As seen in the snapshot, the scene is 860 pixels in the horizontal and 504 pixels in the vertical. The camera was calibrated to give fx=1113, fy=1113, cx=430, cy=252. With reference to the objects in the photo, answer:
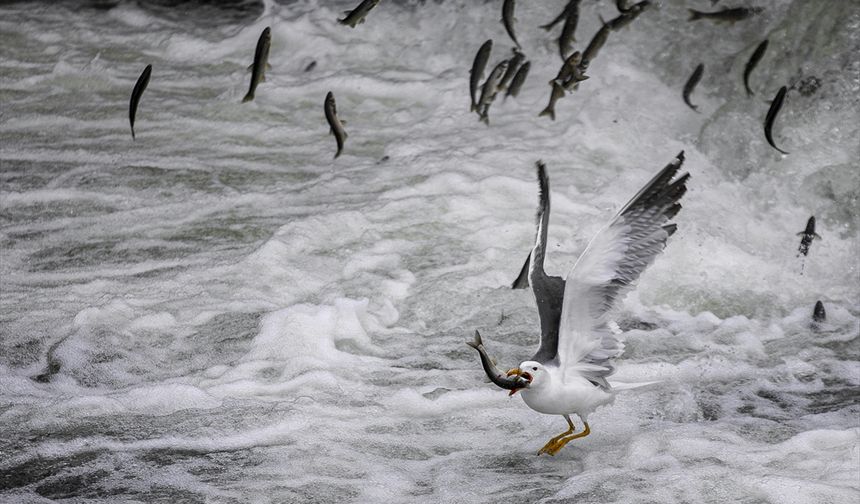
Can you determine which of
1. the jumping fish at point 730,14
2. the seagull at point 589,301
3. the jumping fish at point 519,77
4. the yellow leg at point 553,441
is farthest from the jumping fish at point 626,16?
the yellow leg at point 553,441

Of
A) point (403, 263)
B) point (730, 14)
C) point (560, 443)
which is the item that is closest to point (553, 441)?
point (560, 443)

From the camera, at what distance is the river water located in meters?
4.52

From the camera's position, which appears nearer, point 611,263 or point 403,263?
point 611,263

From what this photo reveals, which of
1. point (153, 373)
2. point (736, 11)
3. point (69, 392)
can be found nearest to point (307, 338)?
point (153, 373)

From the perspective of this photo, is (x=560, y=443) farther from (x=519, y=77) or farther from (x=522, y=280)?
(x=519, y=77)

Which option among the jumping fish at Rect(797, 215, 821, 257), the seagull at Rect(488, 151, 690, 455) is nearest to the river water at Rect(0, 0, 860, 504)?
the jumping fish at Rect(797, 215, 821, 257)

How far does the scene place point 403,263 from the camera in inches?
265

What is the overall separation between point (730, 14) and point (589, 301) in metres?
5.67

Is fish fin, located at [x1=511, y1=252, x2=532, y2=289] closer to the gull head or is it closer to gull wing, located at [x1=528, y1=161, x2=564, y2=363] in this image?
gull wing, located at [x1=528, y1=161, x2=564, y2=363]

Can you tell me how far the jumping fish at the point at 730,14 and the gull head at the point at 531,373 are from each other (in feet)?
18.7

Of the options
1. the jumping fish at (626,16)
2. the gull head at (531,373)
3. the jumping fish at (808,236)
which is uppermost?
the jumping fish at (626,16)

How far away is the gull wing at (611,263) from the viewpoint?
427 cm

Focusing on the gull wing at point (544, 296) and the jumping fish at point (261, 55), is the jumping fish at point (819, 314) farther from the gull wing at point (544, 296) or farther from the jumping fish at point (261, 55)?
the jumping fish at point (261, 55)

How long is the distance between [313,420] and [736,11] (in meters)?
6.04
